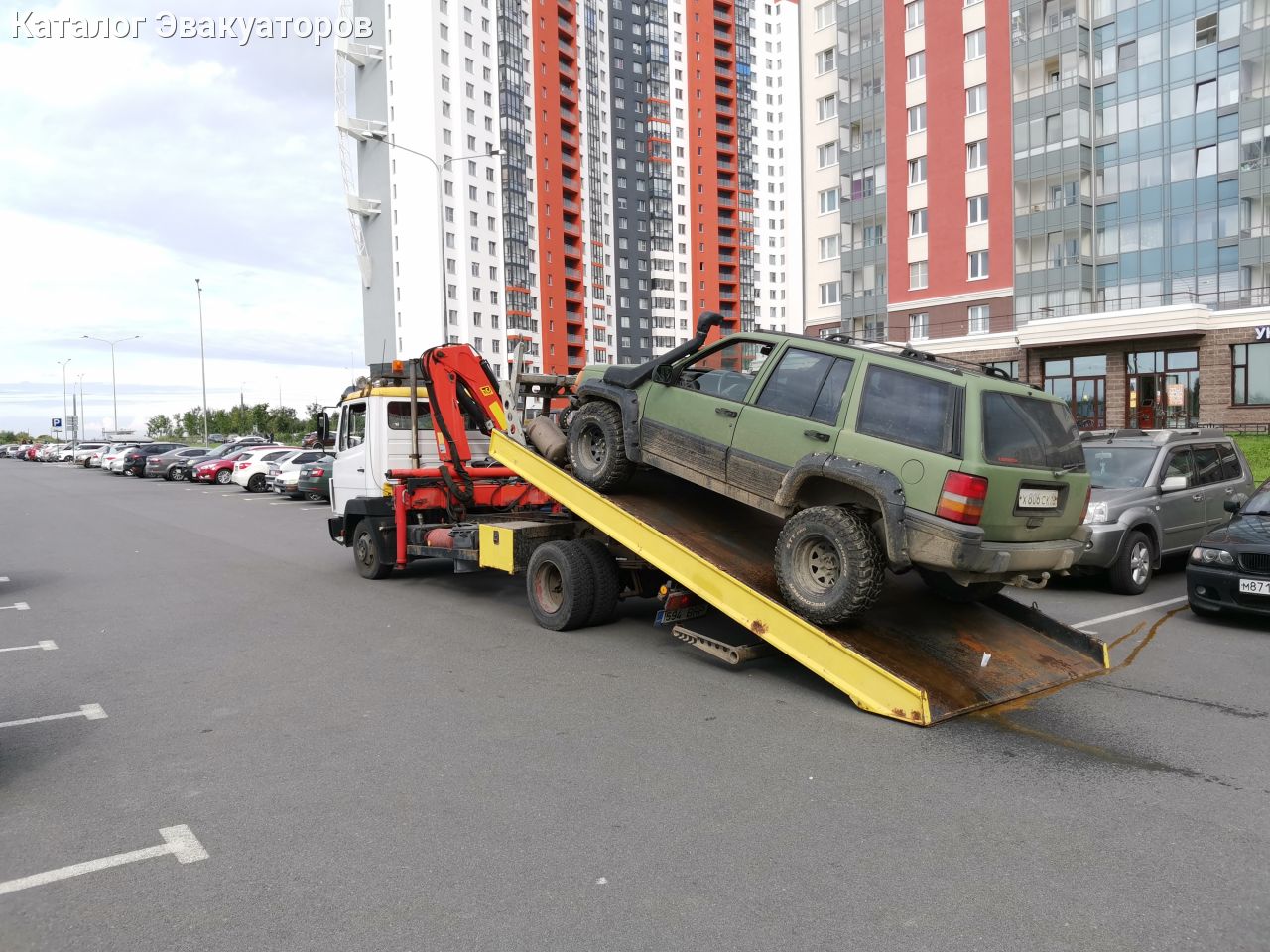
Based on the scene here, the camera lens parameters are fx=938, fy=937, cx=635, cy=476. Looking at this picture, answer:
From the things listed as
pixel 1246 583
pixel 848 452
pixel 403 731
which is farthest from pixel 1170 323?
pixel 403 731

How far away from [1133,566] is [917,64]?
42653mm

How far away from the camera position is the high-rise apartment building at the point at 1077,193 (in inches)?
1444

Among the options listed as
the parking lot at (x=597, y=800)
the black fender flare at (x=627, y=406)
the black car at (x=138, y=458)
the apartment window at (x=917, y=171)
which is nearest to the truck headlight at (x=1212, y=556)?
the parking lot at (x=597, y=800)

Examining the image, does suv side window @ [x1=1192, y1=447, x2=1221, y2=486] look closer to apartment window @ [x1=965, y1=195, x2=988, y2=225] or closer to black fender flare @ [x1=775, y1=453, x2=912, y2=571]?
black fender flare @ [x1=775, y1=453, x2=912, y2=571]

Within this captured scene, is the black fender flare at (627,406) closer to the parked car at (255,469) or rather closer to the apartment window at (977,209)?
the parked car at (255,469)

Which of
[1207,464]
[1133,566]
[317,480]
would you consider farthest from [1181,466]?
[317,480]

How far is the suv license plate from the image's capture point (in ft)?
20.5

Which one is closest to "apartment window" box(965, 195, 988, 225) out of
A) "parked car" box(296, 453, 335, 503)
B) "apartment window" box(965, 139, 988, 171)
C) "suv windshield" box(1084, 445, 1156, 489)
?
"apartment window" box(965, 139, 988, 171)

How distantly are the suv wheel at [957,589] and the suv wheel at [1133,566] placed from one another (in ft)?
12.2

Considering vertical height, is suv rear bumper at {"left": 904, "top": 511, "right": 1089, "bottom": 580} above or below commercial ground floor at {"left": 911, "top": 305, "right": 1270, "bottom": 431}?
below

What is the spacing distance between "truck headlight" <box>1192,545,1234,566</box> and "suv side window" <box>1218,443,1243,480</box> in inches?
160

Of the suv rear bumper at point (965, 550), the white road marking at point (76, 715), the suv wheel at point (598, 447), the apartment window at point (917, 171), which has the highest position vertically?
the apartment window at point (917, 171)

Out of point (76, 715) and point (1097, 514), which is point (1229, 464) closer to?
point (1097, 514)

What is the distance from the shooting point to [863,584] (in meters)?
6.14
